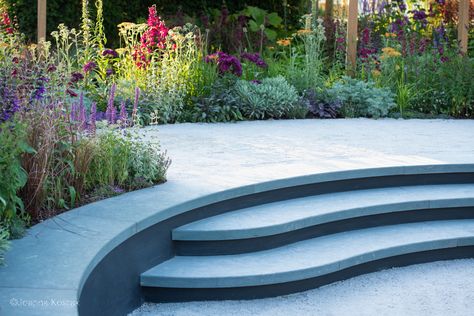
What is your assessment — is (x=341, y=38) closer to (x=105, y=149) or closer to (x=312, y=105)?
(x=312, y=105)

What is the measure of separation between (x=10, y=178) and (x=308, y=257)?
1791mm

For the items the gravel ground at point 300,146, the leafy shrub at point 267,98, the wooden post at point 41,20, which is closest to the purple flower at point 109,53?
the wooden post at point 41,20

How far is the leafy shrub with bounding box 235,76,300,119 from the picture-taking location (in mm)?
7660

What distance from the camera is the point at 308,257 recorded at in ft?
13.9

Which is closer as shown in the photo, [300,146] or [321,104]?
[300,146]

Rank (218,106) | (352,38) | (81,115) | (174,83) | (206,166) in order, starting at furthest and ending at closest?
(352,38), (218,106), (174,83), (206,166), (81,115)

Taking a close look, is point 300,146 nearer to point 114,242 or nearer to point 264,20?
point 114,242

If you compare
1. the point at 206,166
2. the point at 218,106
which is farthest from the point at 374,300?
the point at 218,106

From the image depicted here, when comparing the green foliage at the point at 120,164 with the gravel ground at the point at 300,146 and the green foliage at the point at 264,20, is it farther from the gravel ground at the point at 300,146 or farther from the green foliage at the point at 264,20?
the green foliage at the point at 264,20

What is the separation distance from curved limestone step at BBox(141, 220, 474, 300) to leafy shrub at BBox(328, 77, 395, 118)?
3.19 meters

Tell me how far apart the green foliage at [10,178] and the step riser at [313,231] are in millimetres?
998

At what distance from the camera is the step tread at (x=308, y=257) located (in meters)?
3.87

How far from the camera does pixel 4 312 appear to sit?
8.62 ft

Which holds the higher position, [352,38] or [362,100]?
[352,38]
